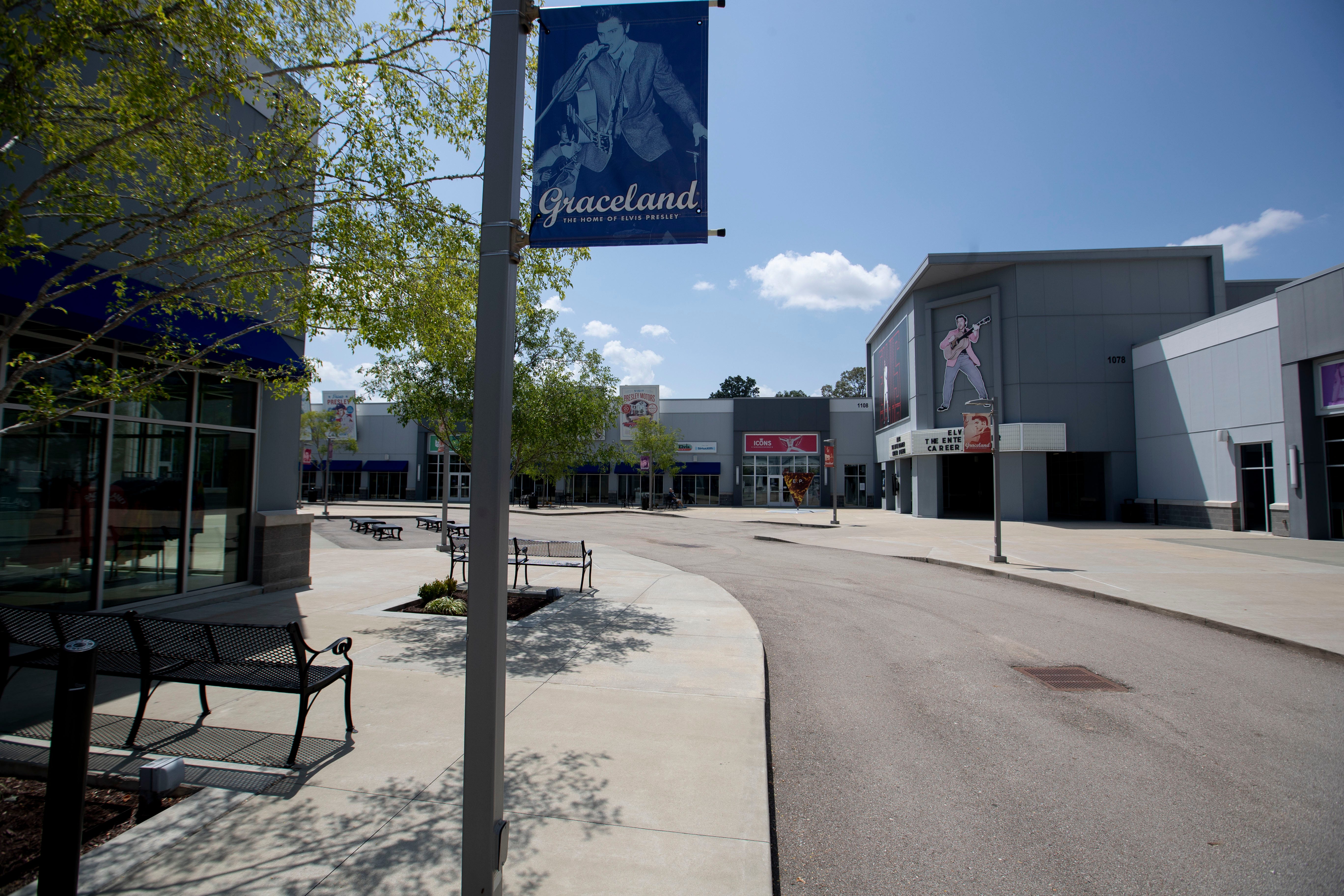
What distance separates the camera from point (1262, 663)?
A: 703cm

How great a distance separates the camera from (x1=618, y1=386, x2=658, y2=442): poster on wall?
47.6m

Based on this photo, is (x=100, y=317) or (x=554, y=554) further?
(x=554, y=554)

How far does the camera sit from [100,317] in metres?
6.37

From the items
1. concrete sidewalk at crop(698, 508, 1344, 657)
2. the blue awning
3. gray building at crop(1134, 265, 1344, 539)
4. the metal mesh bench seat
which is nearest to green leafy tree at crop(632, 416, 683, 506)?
concrete sidewalk at crop(698, 508, 1344, 657)

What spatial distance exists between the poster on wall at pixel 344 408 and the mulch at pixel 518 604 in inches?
1697

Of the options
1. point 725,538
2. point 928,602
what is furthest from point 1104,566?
point 725,538

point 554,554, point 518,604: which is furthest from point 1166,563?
point 518,604

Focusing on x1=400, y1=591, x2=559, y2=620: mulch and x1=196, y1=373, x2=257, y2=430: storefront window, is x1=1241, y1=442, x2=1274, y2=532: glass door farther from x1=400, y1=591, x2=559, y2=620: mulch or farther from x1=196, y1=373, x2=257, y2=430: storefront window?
x1=196, y1=373, x2=257, y2=430: storefront window

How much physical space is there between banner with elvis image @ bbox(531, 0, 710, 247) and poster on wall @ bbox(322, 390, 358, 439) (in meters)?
49.9

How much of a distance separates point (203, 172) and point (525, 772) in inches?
184

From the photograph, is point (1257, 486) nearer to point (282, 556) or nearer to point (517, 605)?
point (517, 605)

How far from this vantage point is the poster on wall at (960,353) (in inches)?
1271

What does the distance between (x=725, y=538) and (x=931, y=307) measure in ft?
67.6

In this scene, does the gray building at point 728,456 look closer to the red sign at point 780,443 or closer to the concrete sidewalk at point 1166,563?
the red sign at point 780,443
